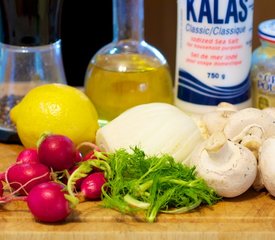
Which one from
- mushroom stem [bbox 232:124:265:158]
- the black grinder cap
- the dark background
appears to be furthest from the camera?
the dark background

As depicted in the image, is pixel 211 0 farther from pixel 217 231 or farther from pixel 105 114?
pixel 217 231

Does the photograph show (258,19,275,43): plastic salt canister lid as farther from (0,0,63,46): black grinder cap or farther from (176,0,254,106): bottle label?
(0,0,63,46): black grinder cap

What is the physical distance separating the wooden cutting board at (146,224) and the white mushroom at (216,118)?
15 centimetres

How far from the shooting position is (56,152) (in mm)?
1062

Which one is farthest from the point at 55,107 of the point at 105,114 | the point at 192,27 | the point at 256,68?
the point at 256,68

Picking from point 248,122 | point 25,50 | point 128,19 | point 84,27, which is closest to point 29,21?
point 25,50

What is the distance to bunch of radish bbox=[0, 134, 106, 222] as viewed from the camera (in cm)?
104

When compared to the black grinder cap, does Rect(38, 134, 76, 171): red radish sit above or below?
below

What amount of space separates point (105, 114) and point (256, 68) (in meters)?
0.26

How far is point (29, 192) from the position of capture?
1.03m

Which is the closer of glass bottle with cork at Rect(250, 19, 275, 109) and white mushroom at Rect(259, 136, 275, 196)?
white mushroom at Rect(259, 136, 275, 196)

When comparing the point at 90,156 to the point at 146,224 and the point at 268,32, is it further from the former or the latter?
the point at 268,32

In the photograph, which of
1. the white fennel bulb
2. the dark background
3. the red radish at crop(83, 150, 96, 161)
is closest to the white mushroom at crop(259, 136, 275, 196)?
the white fennel bulb

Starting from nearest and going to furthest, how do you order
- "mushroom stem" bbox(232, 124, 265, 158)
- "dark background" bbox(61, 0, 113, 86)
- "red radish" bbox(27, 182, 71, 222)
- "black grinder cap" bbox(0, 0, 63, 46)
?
"red radish" bbox(27, 182, 71, 222)
"mushroom stem" bbox(232, 124, 265, 158)
"black grinder cap" bbox(0, 0, 63, 46)
"dark background" bbox(61, 0, 113, 86)
